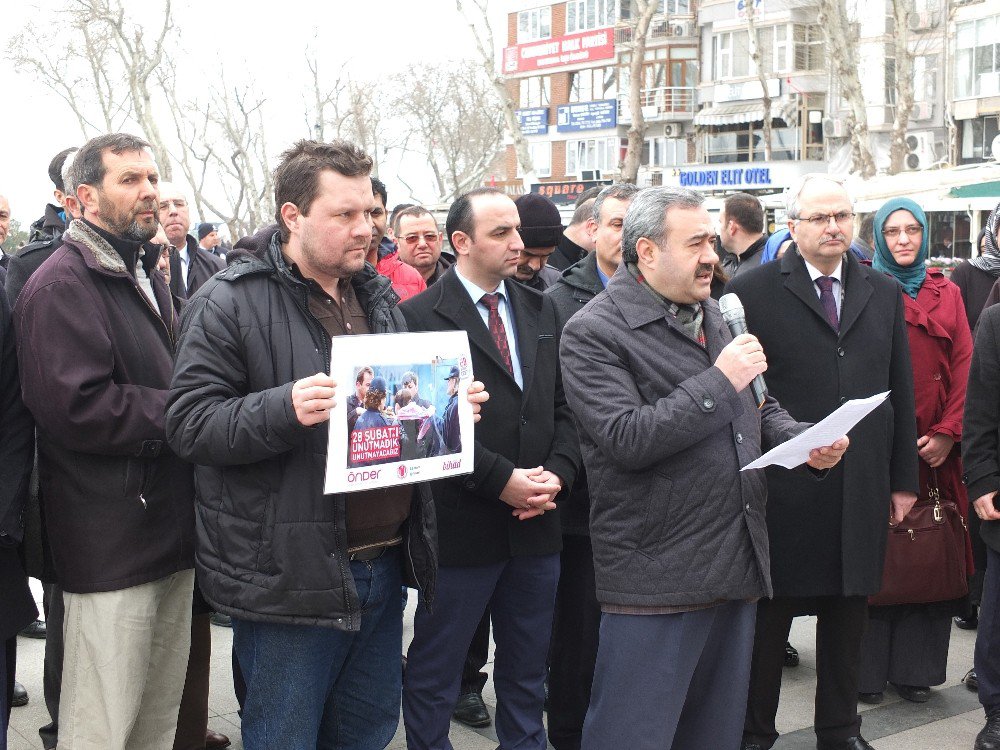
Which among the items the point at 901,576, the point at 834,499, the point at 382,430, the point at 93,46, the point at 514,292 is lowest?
the point at 901,576

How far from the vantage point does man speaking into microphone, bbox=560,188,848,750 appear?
3.49 m

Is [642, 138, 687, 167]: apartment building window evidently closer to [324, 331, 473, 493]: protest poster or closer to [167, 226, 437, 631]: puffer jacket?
[324, 331, 473, 493]: protest poster

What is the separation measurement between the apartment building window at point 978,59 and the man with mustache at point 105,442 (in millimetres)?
39974

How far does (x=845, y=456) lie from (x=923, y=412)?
1.26 m

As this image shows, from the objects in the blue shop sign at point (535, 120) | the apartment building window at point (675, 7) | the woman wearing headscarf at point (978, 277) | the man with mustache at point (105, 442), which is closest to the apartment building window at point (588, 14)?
the apartment building window at point (675, 7)

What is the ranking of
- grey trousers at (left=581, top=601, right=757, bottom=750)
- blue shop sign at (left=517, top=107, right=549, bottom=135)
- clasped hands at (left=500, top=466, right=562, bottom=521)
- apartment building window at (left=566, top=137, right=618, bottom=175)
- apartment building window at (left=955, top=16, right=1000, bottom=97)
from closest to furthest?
grey trousers at (left=581, top=601, right=757, bottom=750) < clasped hands at (left=500, top=466, right=562, bottom=521) < apartment building window at (left=955, top=16, right=1000, bottom=97) < apartment building window at (left=566, top=137, right=618, bottom=175) < blue shop sign at (left=517, top=107, right=549, bottom=135)

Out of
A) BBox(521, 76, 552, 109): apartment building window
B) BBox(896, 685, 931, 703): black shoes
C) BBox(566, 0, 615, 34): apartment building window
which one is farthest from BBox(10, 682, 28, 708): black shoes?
BBox(521, 76, 552, 109): apartment building window

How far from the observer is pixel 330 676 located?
11.7ft

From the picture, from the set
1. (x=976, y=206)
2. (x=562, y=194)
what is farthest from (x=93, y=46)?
(x=976, y=206)

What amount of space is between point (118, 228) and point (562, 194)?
177 ft

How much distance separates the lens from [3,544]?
3.81m

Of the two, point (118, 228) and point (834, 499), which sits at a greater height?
point (118, 228)

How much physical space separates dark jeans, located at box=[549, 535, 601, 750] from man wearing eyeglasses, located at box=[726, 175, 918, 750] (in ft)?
2.21

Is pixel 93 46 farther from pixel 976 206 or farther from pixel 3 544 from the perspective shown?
pixel 3 544
